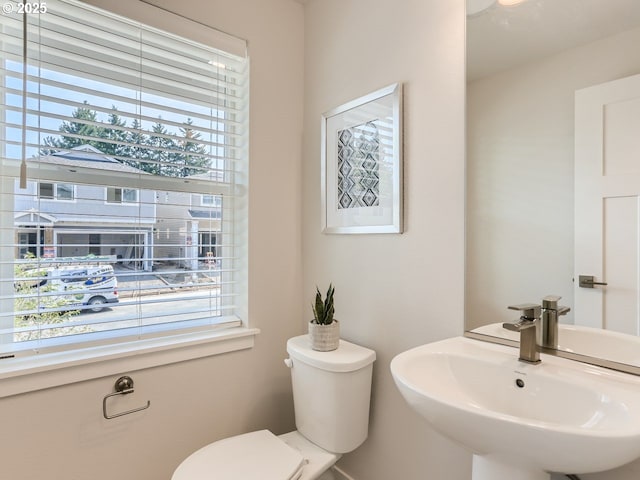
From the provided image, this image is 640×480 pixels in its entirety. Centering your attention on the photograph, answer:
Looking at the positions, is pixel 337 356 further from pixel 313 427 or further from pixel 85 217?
pixel 85 217

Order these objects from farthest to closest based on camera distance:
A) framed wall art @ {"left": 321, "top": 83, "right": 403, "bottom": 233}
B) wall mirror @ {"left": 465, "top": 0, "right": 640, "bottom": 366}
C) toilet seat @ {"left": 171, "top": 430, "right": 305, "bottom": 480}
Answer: framed wall art @ {"left": 321, "top": 83, "right": 403, "bottom": 233}, toilet seat @ {"left": 171, "top": 430, "right": 305, "bottom": 480}, wall mirror @ {"left": 465, "top": 0, "right": 640, "bottom": 366}

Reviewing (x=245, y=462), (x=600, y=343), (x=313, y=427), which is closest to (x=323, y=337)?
(x=313, y=427)

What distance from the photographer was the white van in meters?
1.33

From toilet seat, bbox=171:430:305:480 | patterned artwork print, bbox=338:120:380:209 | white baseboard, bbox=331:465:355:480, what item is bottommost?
white baseboard, bbox=331:465:355:480

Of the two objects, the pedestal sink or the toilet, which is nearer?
the pedestal sink

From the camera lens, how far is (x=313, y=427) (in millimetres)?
1455

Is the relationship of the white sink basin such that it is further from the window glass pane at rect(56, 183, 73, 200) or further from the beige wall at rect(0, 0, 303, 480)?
the window glass pane at rect(56, 183, 73, 200)

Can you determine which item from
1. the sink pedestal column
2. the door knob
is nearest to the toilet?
the sink pedestal column

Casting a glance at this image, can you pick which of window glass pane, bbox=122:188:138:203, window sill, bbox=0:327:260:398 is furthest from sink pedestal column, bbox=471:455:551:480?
window glass pane, bbox=122:188:138:203

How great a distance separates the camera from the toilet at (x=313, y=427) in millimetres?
1249

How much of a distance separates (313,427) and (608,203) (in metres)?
1.26

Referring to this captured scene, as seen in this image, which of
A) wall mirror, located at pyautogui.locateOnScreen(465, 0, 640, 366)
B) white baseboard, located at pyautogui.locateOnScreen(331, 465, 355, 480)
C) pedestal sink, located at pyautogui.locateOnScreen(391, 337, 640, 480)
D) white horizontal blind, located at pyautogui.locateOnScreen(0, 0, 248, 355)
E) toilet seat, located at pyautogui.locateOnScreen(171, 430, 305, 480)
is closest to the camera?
pedestal sink, located at pyautogui.locateOnScreen(391, 337, 640, 480)

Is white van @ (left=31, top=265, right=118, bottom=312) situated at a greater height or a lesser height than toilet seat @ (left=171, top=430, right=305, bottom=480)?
greater

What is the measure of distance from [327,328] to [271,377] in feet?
1.77
